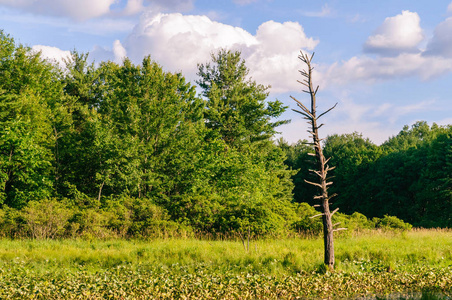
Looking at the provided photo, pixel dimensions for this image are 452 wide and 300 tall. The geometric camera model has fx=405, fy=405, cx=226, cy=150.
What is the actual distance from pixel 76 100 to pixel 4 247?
24174mm

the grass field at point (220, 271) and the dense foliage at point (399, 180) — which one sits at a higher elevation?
the dense foliage at point (399, 180)

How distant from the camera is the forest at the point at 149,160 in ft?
77.8

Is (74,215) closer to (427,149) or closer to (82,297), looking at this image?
(82,297)

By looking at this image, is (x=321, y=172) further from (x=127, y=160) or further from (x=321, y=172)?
(x=127, y=160)

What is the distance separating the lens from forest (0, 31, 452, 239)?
23703 mm

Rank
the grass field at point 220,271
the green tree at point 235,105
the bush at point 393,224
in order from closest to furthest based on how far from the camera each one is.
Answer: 1. the grass field at point 220,271
2. the bush at point 393,224
3. the green tree at point 235,105

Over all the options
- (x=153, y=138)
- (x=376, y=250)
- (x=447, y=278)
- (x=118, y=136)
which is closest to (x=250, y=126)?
(x=153, y=138)

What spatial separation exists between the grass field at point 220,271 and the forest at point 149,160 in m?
3.56

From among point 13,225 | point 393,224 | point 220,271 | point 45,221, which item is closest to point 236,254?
point 220,271

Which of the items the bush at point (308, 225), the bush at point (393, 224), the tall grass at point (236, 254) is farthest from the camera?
the bush at point (393, 224)

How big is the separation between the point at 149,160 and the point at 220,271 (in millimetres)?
17196

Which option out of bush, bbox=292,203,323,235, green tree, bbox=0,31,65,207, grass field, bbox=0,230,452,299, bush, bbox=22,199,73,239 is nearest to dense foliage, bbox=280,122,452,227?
bush, bbox=292,203,323,235

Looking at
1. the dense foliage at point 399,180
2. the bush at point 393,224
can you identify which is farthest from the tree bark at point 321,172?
the dense foliage at point 399,180

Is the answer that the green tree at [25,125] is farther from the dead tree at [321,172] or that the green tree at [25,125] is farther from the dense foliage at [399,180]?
the dense foliage at [399,180]
